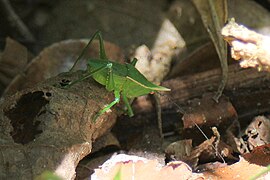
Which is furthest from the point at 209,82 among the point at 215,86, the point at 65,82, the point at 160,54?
the point at 65,82

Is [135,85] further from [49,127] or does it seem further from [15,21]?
[15,21]

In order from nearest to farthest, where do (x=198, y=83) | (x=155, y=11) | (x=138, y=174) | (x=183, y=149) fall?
(x=138, y=174)
(x=183, y=149)
(x=198, y=83)
(x=155, y=11)

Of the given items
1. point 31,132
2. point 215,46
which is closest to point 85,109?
point 31,132

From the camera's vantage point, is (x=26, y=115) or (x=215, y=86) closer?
(x=26, y=115)

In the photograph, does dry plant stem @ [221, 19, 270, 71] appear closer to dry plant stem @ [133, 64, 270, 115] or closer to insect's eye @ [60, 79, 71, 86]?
dry plant stem @ [133, 64, 270, 115]

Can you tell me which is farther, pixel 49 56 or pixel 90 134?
pixel 49 56

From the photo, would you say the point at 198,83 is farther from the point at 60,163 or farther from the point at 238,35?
the point at 60,163
